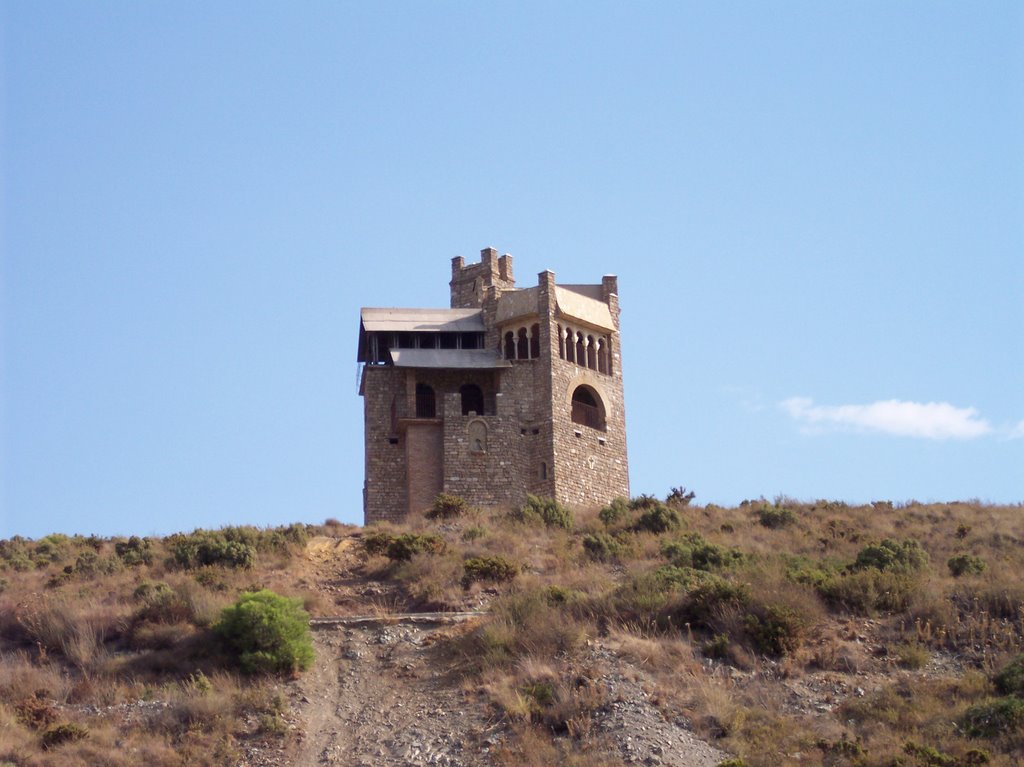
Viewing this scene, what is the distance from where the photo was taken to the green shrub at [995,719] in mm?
22766

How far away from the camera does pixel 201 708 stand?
2572 cm

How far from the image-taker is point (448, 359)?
166 ft

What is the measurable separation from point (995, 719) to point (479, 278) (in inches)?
1336

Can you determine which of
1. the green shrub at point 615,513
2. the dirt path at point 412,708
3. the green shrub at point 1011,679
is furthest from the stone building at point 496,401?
the green shrub at point 1011,679

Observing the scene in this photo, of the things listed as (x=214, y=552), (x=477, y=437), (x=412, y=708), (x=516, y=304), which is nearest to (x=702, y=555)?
(x=412, y=708)

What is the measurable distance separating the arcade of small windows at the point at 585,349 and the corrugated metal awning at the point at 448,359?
7.63ft

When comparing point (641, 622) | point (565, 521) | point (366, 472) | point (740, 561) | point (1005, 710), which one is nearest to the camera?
point (1005, 710)

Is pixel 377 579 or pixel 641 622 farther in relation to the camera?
pixel 377 579

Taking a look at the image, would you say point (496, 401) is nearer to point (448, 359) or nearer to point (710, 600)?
point (448, 359)

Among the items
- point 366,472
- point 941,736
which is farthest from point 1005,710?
point 366,472

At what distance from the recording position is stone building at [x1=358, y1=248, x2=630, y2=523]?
1934 inches

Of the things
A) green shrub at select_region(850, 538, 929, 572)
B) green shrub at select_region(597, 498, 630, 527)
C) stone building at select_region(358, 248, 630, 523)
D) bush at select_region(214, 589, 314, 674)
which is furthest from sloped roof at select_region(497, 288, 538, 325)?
bush at select_region(214, 589, 314, 674)

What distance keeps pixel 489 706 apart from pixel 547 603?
438cm

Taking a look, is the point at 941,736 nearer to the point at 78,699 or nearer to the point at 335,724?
the point at 335,724
